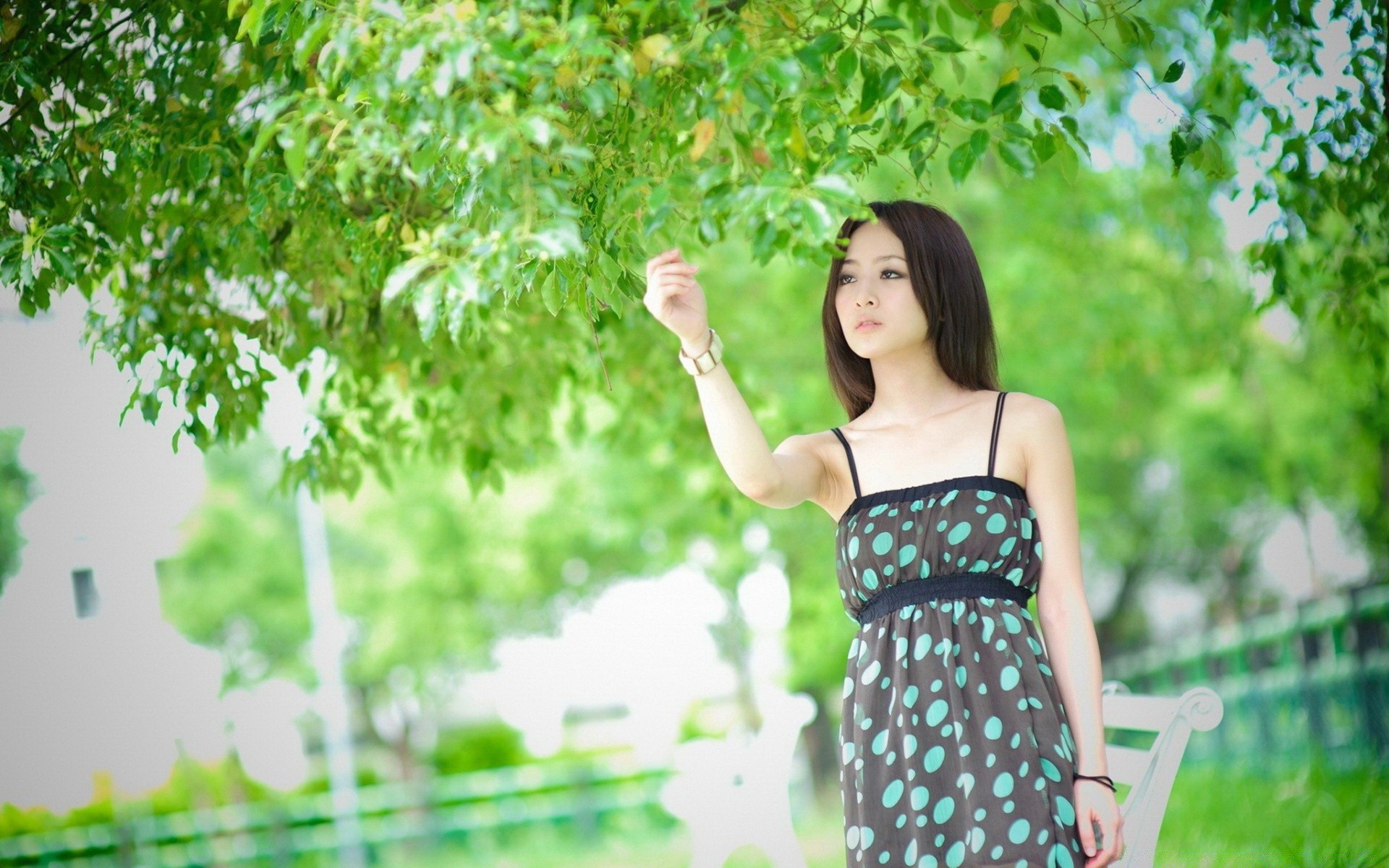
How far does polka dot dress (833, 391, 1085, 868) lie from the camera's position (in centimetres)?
227

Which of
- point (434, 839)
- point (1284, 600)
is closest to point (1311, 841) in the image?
point (434, 839)

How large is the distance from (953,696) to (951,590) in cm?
19

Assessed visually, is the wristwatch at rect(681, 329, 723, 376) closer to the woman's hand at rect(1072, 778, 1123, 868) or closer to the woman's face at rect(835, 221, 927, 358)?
the woman's face at rect(835, 221, 927, 358)

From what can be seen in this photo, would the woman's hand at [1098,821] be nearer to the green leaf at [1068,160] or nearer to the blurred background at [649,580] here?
the green leaf at [1068,160]

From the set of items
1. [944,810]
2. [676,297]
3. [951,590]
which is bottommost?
[944,810]

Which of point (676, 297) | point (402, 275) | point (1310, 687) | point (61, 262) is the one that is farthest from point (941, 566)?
point (1310, 687)

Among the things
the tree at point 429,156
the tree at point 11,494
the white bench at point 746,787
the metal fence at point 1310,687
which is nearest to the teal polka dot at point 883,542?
the tree at point 429,156

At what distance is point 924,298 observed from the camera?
2.57 metres

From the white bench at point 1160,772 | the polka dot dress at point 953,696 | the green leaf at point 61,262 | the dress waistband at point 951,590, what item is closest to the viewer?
the polka dot dress at point 953,696

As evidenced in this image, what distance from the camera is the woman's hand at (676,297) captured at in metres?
2.19

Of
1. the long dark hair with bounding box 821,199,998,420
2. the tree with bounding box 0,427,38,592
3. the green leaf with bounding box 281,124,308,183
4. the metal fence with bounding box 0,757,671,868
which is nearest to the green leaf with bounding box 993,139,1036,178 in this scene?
the long dark hair with bounding box 821,199,998,420

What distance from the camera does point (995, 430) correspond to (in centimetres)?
248

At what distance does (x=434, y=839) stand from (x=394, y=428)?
8120 millimetres

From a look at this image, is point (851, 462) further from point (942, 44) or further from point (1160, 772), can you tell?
point (1160, 772)
